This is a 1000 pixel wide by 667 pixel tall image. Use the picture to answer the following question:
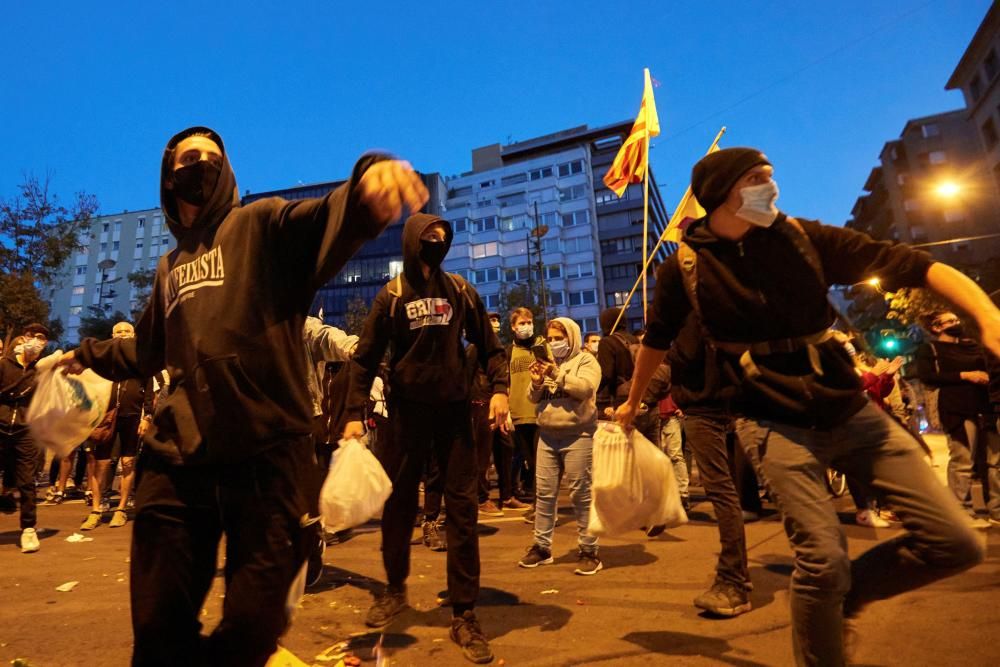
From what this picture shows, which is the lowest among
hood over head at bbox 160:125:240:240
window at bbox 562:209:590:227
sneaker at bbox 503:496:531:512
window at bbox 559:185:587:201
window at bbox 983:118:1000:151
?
sneaker at bbox 503:496:531:512

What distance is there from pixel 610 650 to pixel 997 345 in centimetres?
236

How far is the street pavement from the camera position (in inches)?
130

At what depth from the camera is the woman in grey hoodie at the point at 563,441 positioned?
216 inches

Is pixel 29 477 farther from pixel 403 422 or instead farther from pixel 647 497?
pixel 647 497

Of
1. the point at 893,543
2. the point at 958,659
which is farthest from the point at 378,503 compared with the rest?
the point at 958,659

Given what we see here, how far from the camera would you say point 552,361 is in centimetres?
591

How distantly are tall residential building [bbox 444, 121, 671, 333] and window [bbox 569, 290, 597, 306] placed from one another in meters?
0.11

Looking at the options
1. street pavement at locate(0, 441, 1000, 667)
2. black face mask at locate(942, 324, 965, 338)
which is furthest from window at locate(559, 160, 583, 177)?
street pavement at locate(0, 441, 1000, 667)

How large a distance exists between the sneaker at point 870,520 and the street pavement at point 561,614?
0.50m

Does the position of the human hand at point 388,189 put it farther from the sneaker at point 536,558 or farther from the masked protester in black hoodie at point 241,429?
the sneaker at point 536,558

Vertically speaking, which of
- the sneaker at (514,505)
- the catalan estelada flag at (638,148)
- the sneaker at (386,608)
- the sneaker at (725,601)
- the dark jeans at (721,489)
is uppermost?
the catalan estelada flag at (638,148)

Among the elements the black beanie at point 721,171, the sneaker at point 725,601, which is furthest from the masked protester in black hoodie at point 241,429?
the sneaker at point 725,601

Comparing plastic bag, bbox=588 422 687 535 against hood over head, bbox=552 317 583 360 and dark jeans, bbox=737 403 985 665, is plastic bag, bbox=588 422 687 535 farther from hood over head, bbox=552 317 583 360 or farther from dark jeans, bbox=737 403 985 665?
hood over head, bbox=552 317 583 360

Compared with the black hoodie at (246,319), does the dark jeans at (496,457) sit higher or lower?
lower
